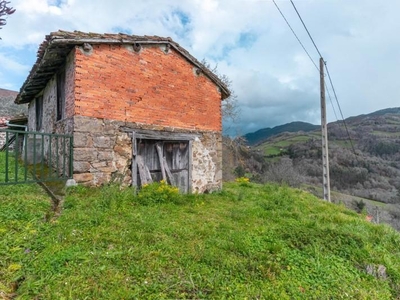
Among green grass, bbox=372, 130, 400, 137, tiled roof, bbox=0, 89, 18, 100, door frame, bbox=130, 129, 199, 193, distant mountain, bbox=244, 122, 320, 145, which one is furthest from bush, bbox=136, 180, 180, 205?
distant mountain, bbox=244, 122, 320, 145

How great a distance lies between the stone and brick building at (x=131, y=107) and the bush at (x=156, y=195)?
0.57 metres

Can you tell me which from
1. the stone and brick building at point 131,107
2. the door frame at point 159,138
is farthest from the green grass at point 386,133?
the door frame at point 159,138

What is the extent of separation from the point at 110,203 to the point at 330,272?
4.18 metres

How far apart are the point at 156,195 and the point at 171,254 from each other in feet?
8.77

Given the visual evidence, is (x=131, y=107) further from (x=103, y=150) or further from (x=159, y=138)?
(x=103, y=150)

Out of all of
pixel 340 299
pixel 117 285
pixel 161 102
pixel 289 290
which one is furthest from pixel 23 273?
pixel 161 102

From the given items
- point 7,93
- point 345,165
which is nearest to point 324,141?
point 345,165

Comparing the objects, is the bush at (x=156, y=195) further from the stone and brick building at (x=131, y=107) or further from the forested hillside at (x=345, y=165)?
the forested hillside at (x=345, y=165)

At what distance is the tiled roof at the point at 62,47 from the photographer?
5.19m

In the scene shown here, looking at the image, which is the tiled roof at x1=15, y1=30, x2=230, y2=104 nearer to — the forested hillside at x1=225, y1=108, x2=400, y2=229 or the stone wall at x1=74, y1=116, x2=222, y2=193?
the stone wall at x1=74, y1=116, x2=222, y2=193

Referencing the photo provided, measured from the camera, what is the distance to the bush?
567cm

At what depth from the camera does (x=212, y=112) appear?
855 centimetres

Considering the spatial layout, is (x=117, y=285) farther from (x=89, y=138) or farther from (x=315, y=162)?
(x=315, y=162)

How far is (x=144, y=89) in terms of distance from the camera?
260 inches
